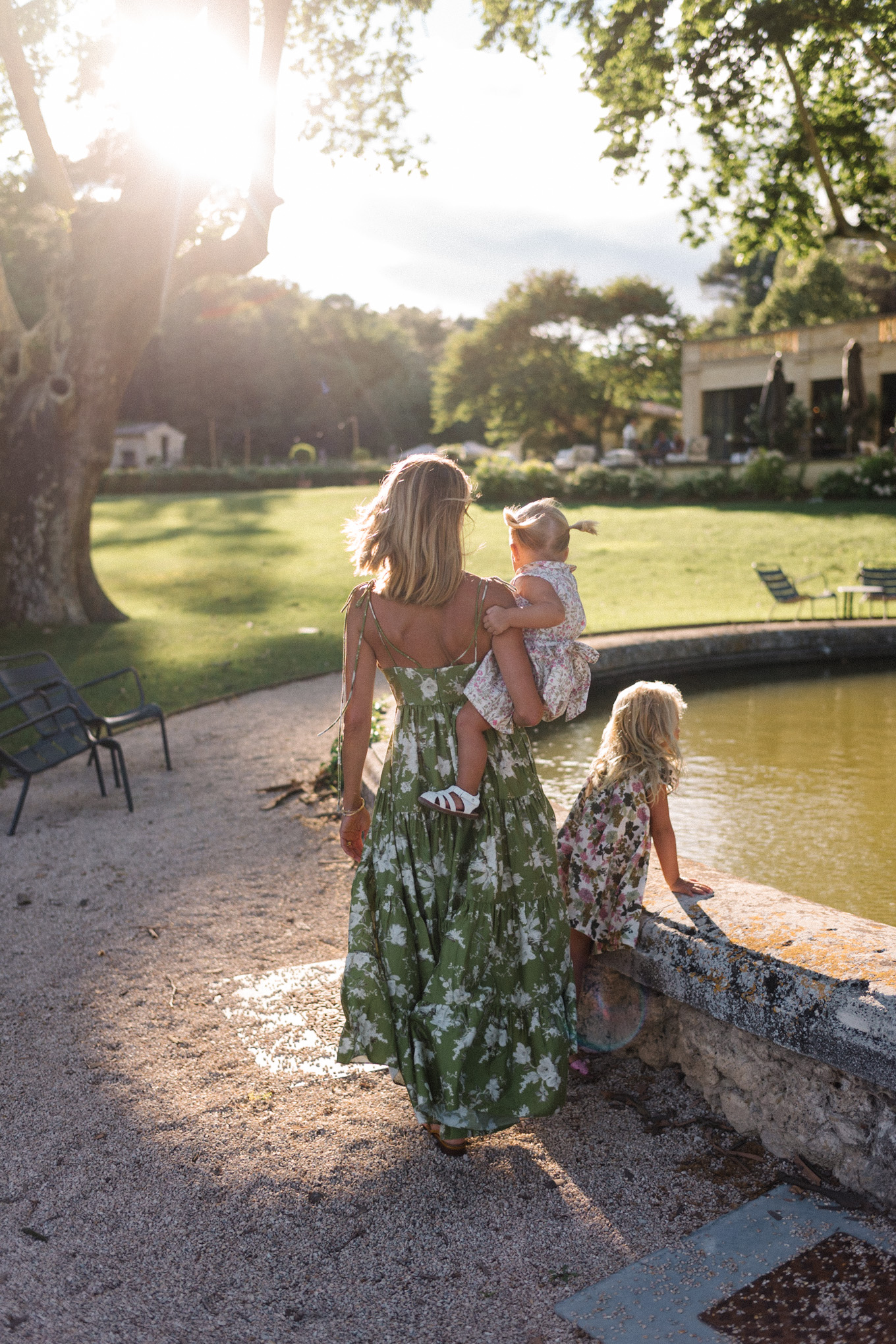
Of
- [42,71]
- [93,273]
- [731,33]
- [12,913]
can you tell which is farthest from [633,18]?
[12,913]

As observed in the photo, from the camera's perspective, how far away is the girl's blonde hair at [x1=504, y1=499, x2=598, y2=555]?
2.98m

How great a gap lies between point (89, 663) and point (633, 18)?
30.5 ft

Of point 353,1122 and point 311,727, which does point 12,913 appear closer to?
point 353,1122

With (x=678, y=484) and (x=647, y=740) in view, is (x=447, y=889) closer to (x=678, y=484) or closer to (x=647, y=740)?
(x=647, y=740)

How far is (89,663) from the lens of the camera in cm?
1102

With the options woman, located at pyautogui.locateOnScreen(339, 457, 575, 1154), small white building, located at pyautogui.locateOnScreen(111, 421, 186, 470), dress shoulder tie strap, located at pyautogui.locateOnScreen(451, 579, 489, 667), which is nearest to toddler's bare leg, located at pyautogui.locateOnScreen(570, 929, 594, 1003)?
woman, located at pyautogui.locateOnScreen(339, 457, 575, 1154)

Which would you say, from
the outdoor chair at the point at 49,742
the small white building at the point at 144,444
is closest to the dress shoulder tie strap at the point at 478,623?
the outdoor chair at the point at 49,742

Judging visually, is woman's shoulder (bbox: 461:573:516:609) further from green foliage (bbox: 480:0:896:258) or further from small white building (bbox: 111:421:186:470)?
small white building (bbox: 111:421:186:470)

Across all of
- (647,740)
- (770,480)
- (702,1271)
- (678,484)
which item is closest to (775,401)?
(770,480)

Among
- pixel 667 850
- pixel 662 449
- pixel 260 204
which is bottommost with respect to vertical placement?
pixel 667 850

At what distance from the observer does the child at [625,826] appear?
10.4ft

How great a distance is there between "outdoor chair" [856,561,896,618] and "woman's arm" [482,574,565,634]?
29.2 ft

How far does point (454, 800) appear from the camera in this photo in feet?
9.25

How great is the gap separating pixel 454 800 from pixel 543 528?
0.81m
